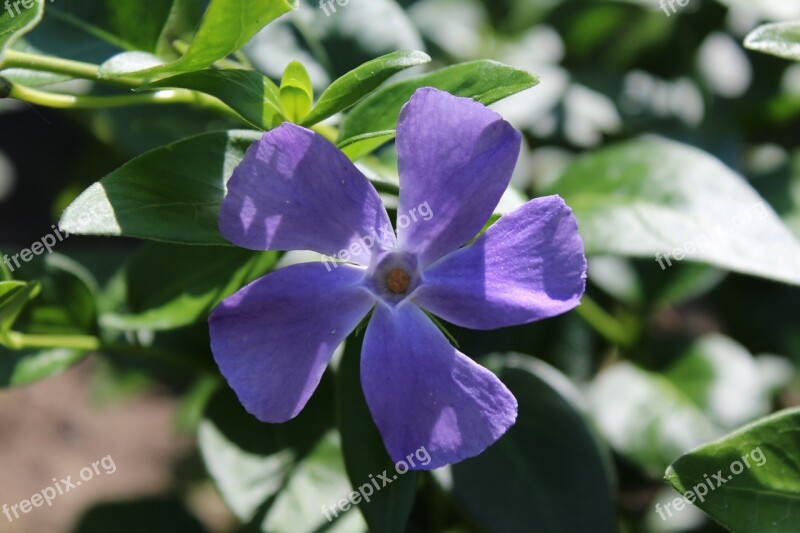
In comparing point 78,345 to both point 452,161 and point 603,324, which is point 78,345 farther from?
point 603,324

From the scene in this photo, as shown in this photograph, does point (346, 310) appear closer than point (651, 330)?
Yes

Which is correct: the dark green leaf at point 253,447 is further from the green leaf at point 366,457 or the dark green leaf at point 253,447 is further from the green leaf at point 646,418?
the green leaf at point 646,418

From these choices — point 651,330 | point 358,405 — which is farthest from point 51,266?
point 651,330

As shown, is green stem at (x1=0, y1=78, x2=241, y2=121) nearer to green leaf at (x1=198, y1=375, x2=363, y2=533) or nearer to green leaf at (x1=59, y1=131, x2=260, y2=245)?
green leaf at (x1=59, y1=131, x2=260, y2=245)

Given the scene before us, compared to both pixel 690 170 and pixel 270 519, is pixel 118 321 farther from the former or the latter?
pixel 690 170
